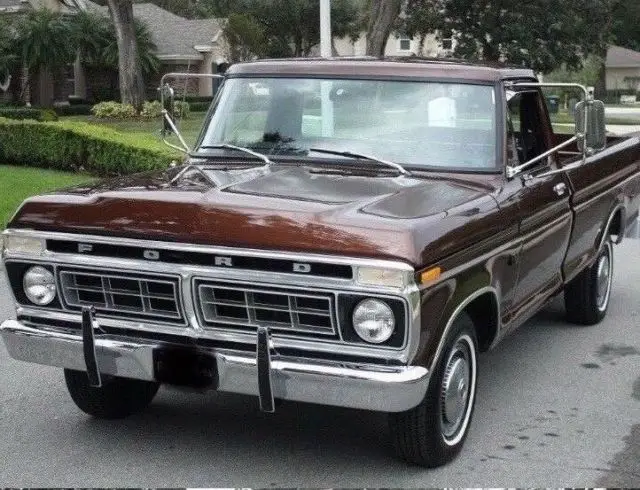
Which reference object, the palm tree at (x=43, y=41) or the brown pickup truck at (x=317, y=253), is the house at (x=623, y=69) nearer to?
the palm tree at (x=43, y=41)

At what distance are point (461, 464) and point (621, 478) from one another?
732mm

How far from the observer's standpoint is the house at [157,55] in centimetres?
4650

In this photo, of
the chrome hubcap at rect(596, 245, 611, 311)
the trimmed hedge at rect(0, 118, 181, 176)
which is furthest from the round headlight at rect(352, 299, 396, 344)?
the trimmed hedge at rect(0, 118, 181, 176)

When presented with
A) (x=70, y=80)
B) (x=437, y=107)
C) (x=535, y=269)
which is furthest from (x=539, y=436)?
(x=70, y=80)

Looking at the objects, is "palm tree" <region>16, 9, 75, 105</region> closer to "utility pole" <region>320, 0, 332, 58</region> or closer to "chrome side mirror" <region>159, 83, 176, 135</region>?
"utility pole" <region>320, 0, 332, 58</region>

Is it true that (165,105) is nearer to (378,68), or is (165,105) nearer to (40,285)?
(378,68)

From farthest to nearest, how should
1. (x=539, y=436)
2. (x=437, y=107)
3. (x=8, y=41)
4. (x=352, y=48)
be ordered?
(x=352, y=48) → (x=8, y=41) → (x=437, y=107) → (x=539, y=436)

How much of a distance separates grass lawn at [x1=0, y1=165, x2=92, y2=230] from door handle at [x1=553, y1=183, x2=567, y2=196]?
9033mm

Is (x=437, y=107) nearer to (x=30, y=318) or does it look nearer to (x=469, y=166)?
(x=469, y=166)

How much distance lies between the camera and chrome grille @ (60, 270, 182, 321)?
4.68 m

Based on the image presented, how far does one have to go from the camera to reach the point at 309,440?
208 inches

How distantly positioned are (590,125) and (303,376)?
2.59 meters

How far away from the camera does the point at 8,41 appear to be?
4241 centimetres

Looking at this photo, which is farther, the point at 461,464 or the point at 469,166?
the point at 469,166
